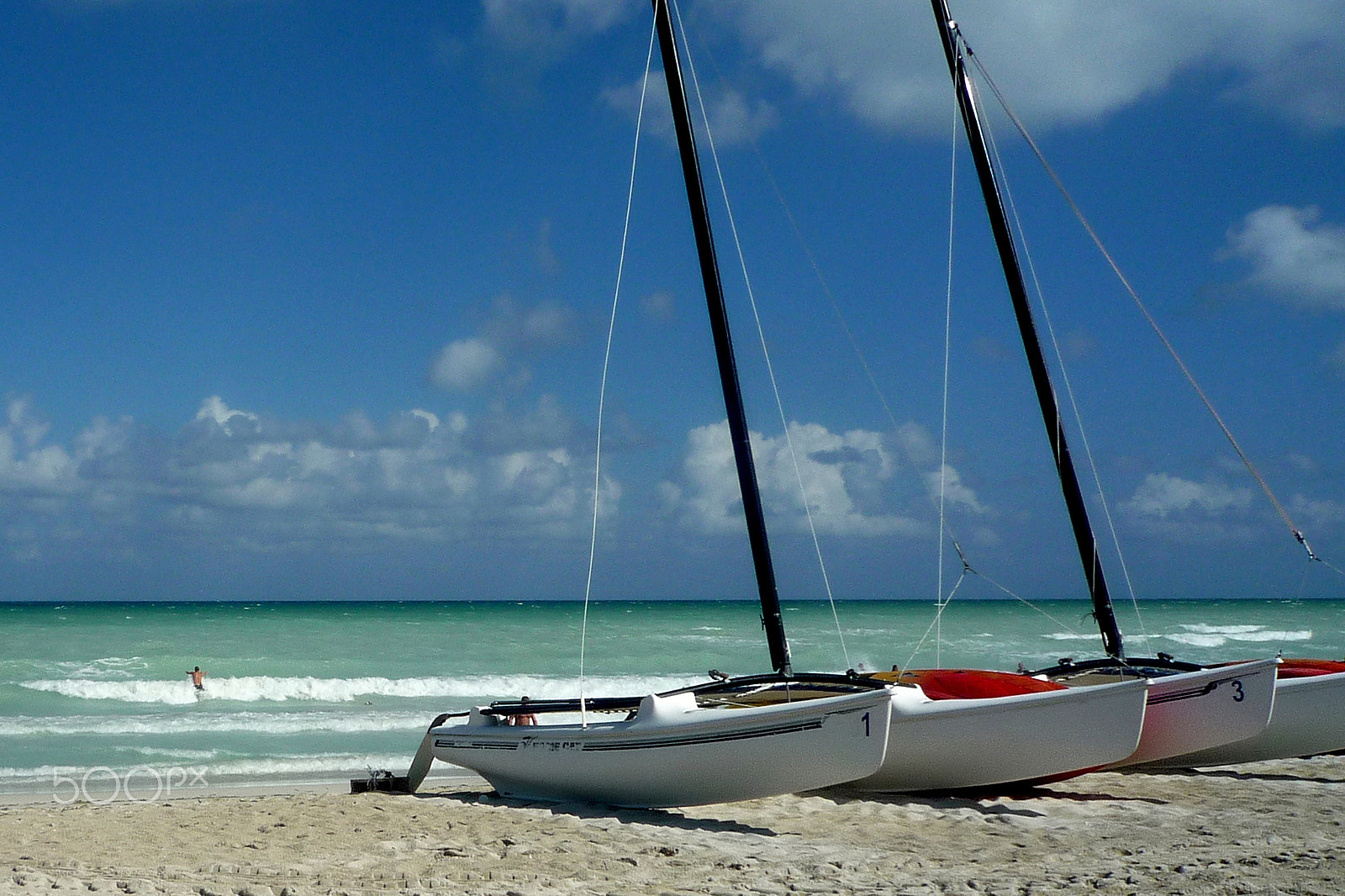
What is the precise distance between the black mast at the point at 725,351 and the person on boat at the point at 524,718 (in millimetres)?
2550

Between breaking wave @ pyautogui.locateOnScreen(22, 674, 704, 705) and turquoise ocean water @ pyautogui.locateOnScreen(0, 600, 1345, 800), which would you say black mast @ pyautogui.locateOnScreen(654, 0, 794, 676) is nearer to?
turquoise ocean water @ pyautogui.locateOnScreen(0, 600, 1345, 800)

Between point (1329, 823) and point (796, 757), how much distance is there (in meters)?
4.88

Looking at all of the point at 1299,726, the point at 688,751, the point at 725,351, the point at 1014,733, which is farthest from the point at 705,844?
the point at 1299,726

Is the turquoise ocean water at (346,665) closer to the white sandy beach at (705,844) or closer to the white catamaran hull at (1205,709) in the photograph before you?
the white sandy beach at (705,844)

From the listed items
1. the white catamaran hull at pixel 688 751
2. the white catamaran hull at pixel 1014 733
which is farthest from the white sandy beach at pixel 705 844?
the white catamaran hull at pixel 1014 733

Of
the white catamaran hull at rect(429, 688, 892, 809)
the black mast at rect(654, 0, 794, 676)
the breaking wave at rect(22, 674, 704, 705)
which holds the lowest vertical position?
the breaking wave at rect(22, 674, 704, 705)

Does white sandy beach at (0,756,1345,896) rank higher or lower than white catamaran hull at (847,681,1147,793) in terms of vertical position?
lower

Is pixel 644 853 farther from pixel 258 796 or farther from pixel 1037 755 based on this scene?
pixel 258 796

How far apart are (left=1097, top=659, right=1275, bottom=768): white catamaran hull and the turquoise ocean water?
924cm

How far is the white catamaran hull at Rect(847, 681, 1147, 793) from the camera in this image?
1003cm

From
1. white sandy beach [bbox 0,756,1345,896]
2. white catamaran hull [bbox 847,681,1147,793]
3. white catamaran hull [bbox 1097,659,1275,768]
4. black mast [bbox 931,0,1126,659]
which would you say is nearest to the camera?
white sandy beach [bbox 0,756,1345,896]

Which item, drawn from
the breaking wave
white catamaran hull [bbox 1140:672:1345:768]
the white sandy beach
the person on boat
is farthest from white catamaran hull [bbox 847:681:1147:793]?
the breaking wave

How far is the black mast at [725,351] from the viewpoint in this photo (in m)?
11.8

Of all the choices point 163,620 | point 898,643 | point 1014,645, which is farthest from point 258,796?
point 163,620
